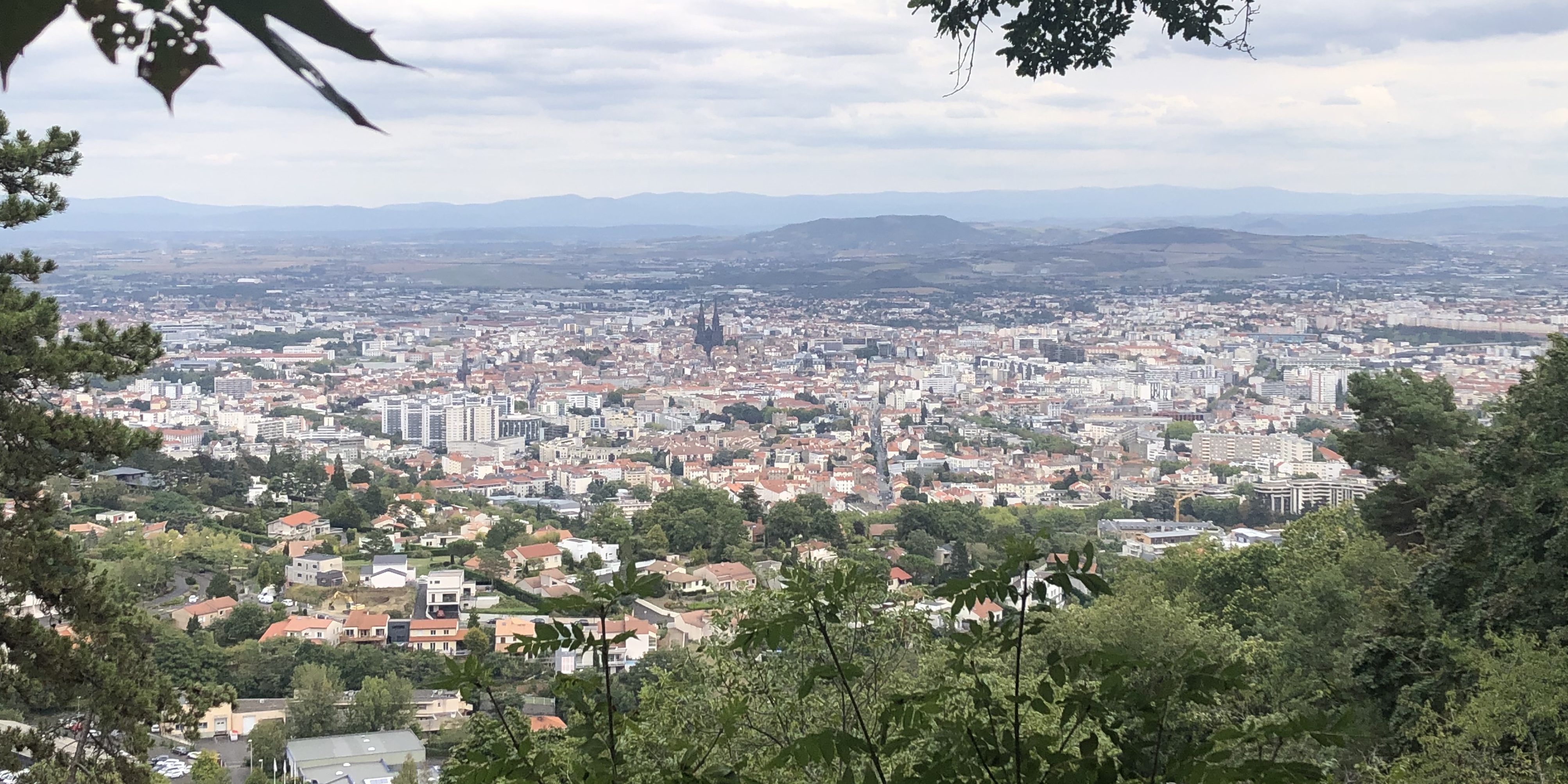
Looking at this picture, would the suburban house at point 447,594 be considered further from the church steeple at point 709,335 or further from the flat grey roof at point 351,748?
the church steeple at point 709,335

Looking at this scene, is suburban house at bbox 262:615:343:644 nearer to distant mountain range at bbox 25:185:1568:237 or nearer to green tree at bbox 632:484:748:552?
green tree at bbox 632:484:748:552

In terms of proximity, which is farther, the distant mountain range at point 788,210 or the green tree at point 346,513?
the distant mountain range at point 788,210

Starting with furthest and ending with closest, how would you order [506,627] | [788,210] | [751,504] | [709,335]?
[788,210] → [709,335] → [751,504] → [506,627]

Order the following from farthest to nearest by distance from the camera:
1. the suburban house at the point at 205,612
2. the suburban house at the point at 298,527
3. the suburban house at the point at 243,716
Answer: the suburban house at the point at 298,527, the suburban house at the point at 205,612, the suburban house at the point at 243,716

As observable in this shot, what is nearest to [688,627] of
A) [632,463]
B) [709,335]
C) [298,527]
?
[298,527]

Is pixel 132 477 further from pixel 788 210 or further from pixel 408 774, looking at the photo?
pixel 788 210

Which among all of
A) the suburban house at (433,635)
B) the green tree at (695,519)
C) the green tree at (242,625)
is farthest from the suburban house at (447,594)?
the green tree at (695,519)
